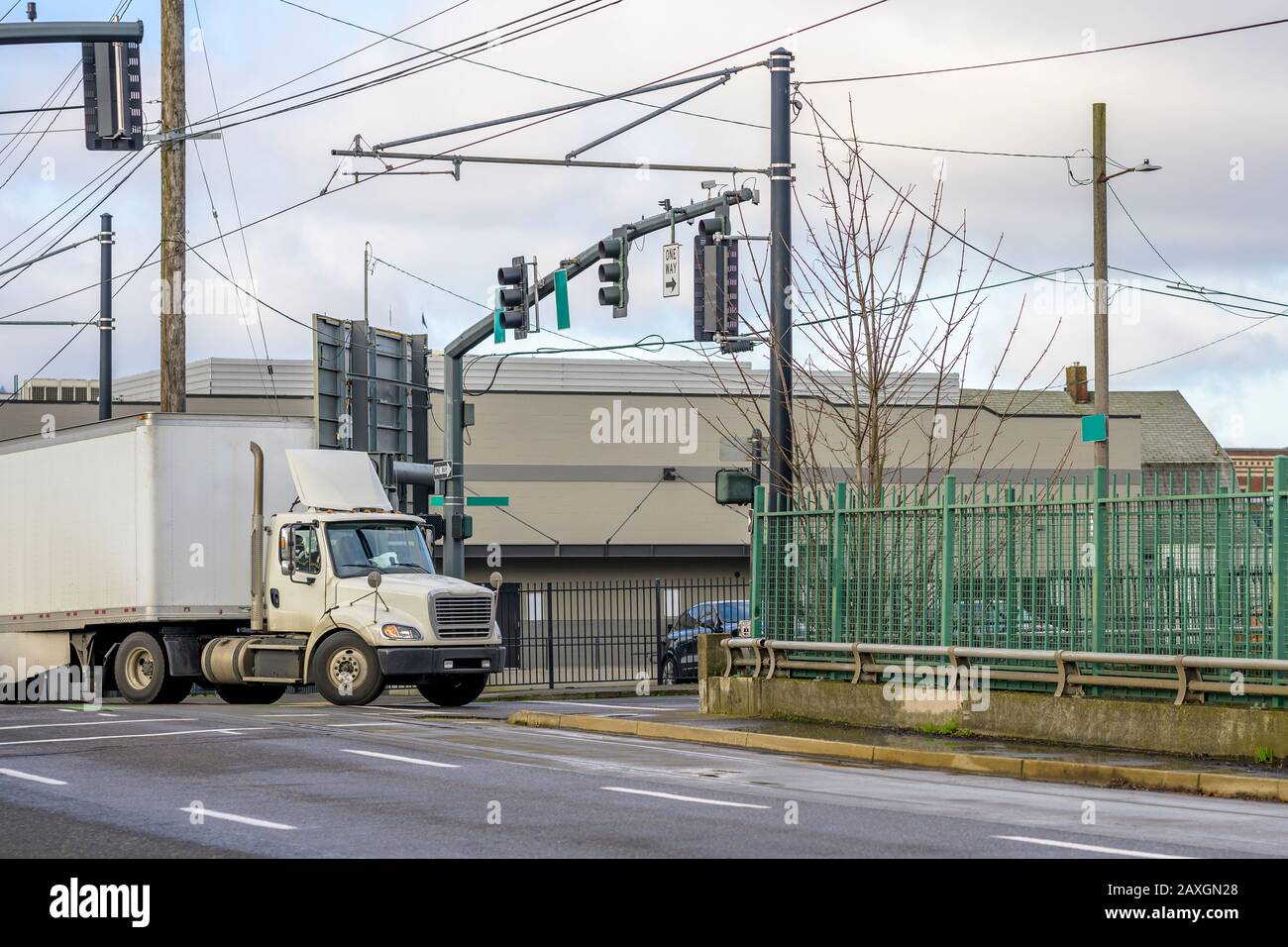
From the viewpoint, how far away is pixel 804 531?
20141 millimetres

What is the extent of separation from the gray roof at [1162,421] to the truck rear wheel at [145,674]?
44.3 meters

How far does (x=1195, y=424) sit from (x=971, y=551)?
180 ft

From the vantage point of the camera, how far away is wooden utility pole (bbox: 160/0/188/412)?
84.6 feet

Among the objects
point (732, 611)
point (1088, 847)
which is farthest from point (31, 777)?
point (732, 611)

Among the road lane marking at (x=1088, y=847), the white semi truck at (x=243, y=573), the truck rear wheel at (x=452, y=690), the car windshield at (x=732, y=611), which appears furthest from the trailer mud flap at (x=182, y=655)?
the road lane marking at (x=1088, y=847)

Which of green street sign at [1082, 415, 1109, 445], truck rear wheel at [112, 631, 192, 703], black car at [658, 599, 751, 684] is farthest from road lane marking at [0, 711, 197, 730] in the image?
green street sign at [1082, 415, 1109, 445]

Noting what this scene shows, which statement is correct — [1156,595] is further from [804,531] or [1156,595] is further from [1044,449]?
[1044,449]

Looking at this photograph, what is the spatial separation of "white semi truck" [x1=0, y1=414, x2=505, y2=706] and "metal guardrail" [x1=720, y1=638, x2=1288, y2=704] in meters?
4.42

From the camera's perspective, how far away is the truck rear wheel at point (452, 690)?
78.8ft

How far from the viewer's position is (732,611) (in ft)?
104

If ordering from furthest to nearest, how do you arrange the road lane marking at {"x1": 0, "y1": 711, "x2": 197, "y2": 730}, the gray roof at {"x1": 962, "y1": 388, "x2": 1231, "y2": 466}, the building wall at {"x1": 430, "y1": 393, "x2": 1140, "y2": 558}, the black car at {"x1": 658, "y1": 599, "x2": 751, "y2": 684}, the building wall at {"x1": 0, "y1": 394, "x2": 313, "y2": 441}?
1. the gray roof at {"x1": 962, "y1": 388, "x2": 1231, "y2": 466}
2. the building wall at {"x1": 430, "y1": 393, "x2": 1140, "y2": 558}
3. the building wall at {"x1": 0, "y1": 394, "x2": 313, "y2": 441}
4. the black car at {"x1": 658, "y1": 599, "x2": 751, "y2": 684}
5. the road lane marking at {"x1": 0, "y1": 711, "x2": 197, "y2": 730}

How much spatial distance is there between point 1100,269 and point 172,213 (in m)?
14.3

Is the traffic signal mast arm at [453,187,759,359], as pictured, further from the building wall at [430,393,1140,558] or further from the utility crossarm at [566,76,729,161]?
the building wall at [430,393,1140,558]
